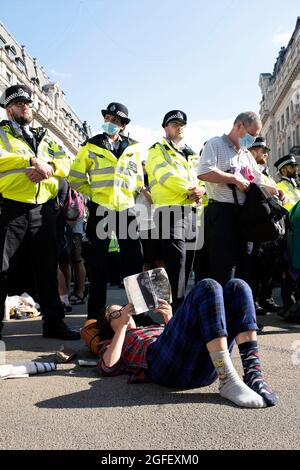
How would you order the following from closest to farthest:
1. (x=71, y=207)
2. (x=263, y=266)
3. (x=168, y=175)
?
(x=168, y=175) < (x=263, y=266) < (x=71, y=207)

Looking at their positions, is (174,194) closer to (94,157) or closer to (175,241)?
(175,241)

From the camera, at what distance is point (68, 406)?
7.64ft

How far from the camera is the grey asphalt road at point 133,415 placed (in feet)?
6.05

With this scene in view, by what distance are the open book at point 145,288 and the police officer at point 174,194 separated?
67.0 inches

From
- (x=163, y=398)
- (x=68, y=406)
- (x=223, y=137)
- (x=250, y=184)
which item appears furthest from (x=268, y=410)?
(x=223, y=137)

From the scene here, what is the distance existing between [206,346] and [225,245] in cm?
153

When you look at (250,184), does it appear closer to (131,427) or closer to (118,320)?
(118,320)

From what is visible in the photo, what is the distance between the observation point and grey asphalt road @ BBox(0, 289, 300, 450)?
184 centimetres

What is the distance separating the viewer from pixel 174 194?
4.37 metres

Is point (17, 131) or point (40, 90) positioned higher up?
point (40, 90)

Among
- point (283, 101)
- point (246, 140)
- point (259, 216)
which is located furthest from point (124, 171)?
point (283, 101)

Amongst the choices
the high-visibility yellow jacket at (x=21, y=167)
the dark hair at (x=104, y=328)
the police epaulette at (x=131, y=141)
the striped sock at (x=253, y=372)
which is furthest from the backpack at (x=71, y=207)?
the striped sock at (x=253, y=372)

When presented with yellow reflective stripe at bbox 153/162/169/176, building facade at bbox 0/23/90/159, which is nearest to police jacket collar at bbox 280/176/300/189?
yellow reflective stripe at bbox 153/162/169/176

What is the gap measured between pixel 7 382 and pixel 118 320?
2.58ft
